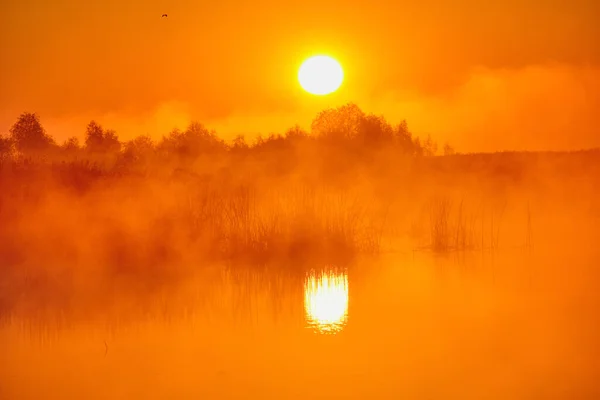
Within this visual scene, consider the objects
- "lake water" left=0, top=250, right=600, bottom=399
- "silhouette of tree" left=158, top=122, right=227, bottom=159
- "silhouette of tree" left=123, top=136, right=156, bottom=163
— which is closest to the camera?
"lake water" left=0, top=250, right=600, bottom=399

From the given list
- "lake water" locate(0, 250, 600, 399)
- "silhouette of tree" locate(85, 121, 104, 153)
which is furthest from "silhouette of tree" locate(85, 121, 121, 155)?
"lake water" locate(0, 250, 600, 399)

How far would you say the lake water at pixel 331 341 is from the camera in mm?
3912

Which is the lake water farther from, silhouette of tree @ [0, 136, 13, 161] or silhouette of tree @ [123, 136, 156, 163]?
silhouette of tree @ [0, 136, 13, 161]

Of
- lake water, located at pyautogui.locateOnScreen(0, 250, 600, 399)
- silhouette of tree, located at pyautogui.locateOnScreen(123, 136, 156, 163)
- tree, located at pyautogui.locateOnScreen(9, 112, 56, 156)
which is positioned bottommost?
lake water, located at pyautogui.locateOnScreen(0, 250, 600, 399)

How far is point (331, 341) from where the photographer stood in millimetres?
4621

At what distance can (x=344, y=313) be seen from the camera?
5.26 meters

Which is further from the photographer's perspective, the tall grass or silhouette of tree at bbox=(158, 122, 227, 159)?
silhouette of tree at bbox=(158, 122, 227, 159)

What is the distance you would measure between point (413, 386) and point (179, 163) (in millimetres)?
5410

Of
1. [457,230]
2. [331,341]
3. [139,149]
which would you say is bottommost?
[331,341]

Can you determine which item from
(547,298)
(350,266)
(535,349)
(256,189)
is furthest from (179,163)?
(535,349)

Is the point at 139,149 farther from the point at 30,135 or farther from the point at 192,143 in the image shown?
the point at 30,135

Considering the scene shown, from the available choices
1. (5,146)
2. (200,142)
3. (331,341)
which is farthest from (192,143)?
(331,341)

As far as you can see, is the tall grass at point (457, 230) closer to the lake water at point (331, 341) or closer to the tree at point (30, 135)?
the lake water at point (331, 341)

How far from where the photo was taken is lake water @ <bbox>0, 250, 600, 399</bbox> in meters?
3.91
